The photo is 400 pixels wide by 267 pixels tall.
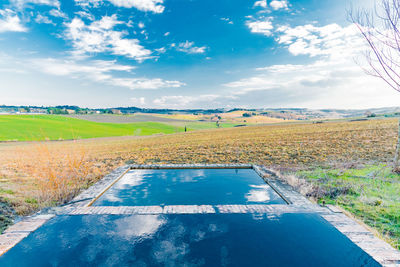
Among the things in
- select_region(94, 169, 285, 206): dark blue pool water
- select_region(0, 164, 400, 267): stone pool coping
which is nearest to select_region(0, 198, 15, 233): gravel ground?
select_region(0, 164, 400, 267): stone pool coping

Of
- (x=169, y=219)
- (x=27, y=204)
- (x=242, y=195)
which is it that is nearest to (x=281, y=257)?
(x=169, y=219)

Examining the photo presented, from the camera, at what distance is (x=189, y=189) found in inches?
215

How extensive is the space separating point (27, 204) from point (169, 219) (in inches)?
147

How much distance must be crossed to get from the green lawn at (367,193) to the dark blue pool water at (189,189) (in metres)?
1.57

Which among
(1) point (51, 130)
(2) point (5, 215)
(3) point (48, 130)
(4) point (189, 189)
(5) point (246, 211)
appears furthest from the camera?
(1) point (51, 130)

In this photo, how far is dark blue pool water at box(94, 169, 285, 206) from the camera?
4.69 metres

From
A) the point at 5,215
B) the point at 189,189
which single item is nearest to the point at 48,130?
the point at 5,215

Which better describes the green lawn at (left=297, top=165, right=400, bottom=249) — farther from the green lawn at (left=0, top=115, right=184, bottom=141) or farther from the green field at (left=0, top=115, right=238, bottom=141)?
the green lawn at (left=0, top=115, right=184, bottom=141)

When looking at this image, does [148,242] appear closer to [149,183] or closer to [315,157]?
[149,183]

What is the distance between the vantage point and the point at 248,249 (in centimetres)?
290

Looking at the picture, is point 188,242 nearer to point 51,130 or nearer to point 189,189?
point 189,189

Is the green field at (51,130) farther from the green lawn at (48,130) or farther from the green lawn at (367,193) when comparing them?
the green lawn at (367,193)

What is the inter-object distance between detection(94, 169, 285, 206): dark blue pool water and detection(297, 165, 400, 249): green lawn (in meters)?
1.57

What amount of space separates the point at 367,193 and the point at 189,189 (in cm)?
474
